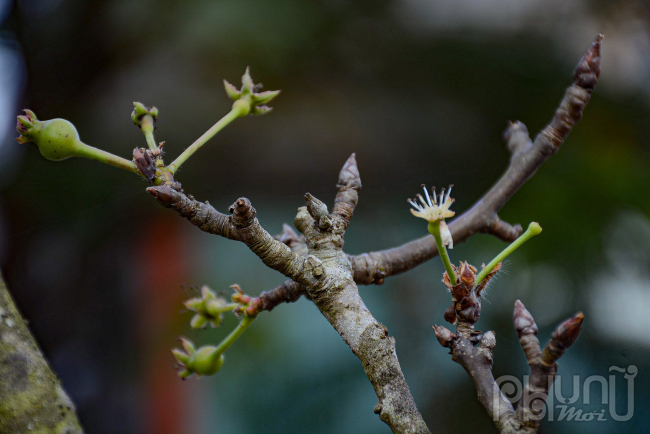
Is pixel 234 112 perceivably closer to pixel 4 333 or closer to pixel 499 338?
pixel 4 333

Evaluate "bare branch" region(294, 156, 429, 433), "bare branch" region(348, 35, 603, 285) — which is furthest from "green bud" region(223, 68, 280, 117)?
"bare branch" region(348, 35, 603, 285)

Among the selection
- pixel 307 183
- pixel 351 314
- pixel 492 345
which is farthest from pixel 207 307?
pixel 307 183

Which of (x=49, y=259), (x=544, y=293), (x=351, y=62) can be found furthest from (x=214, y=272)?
(x=544, y=293)

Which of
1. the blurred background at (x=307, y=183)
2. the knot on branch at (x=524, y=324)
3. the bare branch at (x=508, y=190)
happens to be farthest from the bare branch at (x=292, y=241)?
the blurred background at (x=307, y=183)

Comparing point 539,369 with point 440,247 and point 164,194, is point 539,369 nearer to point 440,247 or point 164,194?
point 440,247

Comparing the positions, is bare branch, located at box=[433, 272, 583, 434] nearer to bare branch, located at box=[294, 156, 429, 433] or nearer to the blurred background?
bare branch, located at box=[294, 156, 429, 433]

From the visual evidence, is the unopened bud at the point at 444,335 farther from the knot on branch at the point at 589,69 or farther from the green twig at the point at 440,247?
the knot on branch at the point at 589,69
